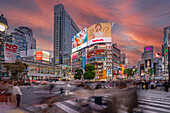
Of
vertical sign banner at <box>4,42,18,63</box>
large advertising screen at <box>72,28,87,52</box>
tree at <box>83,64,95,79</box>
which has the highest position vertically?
large advertising screen at <box>72,28,87,52</box>

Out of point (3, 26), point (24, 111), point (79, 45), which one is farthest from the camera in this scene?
point (79, 45)

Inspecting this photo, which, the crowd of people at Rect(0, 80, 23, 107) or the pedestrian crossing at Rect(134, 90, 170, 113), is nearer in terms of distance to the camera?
the pedestrian crossing at Rect(134, 90, 170, 113)

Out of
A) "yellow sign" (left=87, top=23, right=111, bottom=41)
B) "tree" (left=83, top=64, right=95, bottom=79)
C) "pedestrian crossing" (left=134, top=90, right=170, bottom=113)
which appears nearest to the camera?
"pedestrian crossing" (left=134, top=90, right=170, bottom=113)

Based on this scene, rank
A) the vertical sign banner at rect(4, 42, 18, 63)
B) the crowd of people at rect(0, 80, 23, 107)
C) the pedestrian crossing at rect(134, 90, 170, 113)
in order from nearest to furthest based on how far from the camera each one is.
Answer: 1. the pedestrian crossing at rect(134, 90, 170, 113)
2. the crowd of people at rect(0, 80, 23, 107)
3. the vertical sign banner at rect(4, 42, 18, 63)

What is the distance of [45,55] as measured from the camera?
371 feet

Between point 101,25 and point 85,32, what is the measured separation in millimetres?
16084

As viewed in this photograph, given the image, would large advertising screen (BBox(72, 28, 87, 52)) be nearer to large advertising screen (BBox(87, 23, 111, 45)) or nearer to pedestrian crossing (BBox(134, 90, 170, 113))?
large advertising screen (BBox(87, 23, 111, 45))

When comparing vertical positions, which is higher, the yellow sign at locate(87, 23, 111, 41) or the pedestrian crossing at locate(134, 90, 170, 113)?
the yellow sign at locate(87, 23, 111, 41)

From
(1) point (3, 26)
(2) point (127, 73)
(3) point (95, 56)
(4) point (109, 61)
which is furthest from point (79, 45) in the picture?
(1) point (3, 26)

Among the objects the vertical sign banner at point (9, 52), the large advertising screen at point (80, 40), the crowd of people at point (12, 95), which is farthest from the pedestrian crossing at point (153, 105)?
the large advertising screen at point (80, 40)

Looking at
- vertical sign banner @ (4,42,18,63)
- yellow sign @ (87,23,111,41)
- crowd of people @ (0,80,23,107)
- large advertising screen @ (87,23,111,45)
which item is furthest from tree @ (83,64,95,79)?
vertical sign banner @ (4,42,18,63)

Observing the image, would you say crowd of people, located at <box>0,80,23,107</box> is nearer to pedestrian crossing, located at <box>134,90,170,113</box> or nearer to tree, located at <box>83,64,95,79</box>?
pedestrian crossing, located at <box>134,90,170,113</box>

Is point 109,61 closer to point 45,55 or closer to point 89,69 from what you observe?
point 89,69

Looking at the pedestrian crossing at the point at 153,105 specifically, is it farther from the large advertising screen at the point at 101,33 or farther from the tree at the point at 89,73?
the large advertising screen at the point at 101,33
